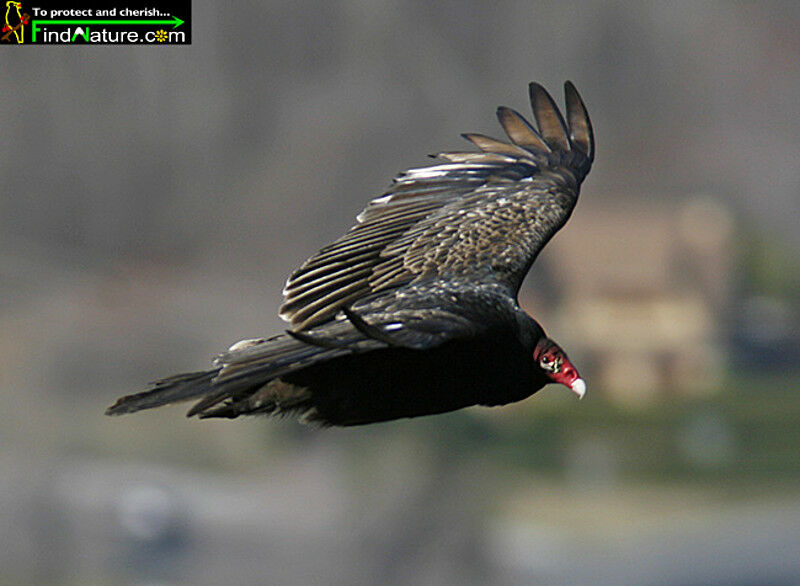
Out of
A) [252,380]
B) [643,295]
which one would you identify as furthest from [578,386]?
[643,295]

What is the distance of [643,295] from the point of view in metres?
53.4

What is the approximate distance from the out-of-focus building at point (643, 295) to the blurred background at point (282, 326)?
5.4 inches

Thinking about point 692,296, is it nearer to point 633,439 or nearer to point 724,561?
point 633,439

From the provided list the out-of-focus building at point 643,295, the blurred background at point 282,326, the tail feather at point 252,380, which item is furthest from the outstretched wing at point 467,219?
the out-of-focus building at point 643,295

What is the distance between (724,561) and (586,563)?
5.64m

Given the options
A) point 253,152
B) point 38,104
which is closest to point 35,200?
point 38,104

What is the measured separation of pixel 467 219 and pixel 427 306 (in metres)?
1.44

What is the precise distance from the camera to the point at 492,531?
53.5 meters

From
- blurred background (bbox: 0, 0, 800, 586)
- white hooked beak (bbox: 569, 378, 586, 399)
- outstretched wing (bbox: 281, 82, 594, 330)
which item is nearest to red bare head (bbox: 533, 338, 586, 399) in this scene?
white hooked beak (bbox: 569, 378, 586, 399)

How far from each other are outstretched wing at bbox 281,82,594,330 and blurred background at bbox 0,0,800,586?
35.1m

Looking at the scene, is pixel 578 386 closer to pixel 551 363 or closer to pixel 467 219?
pixel 551 363

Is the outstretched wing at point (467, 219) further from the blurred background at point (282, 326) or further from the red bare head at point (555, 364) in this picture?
the blurred background at point (282, 326)

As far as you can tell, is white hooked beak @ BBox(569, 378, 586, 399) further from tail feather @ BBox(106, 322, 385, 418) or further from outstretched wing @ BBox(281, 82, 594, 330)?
tail feather @ BBox(106, 322, 385, 418)

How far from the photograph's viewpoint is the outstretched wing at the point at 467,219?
7242 millimetres
